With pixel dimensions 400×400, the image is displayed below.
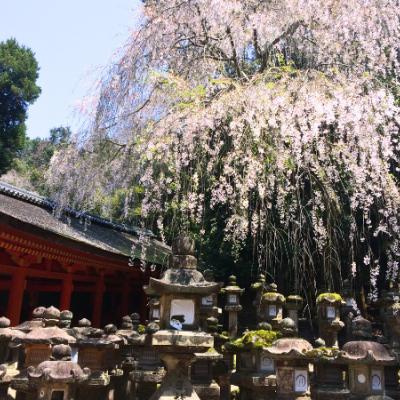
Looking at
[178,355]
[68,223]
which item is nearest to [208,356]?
[178,355]

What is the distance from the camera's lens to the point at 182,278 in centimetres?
427

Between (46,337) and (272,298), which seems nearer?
(46,337)

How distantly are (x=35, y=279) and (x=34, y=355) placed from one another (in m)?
5.44

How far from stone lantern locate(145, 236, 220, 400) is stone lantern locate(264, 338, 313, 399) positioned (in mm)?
835

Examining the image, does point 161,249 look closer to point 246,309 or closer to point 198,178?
point 246,309

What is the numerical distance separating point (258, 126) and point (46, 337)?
151 inches

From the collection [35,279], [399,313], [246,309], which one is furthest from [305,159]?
[246,309]

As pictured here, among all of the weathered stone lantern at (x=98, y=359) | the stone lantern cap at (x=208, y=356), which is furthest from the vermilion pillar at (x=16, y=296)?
the stone lantern cap at (x=208, y=356)

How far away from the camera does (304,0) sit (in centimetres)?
739

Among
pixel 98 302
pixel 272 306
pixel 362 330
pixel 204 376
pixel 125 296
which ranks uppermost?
pixel 125 296

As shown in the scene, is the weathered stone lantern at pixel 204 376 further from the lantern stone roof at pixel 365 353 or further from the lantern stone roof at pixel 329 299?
the lantern stone roof at pixel 329 299

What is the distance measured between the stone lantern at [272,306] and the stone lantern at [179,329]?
8.70 feet

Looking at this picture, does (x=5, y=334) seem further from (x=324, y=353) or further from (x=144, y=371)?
(x=324, y=353)

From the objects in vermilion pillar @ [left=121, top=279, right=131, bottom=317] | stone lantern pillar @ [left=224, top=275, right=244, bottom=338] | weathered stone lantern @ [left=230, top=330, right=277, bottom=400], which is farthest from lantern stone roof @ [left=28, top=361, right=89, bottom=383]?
vermilion pillar @ [left=121, top=279, right=131, bottom=317]
